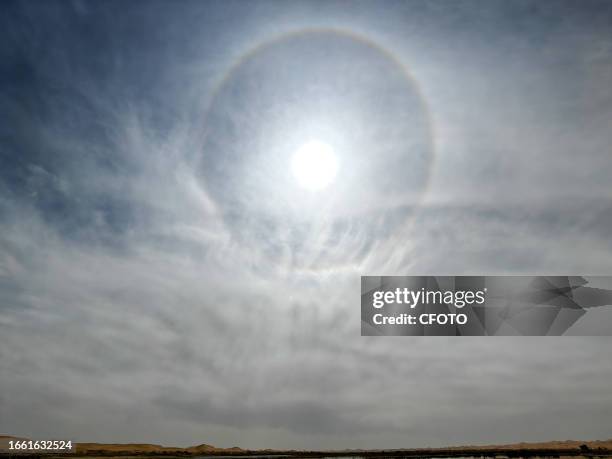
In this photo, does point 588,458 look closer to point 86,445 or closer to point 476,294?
point 476,294

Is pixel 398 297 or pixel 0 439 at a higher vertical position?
pixel 398 297

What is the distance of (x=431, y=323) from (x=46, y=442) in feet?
300

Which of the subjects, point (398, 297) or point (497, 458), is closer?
point (398, 297)

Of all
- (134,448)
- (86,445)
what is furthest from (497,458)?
(86,445)

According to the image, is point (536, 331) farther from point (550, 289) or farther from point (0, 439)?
point (0, 439)

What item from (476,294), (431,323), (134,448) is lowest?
(134,448)

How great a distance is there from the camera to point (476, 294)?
6206cm

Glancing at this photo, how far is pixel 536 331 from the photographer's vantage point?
64062mm

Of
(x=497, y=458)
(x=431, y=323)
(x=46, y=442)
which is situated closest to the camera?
(x=431, y=323)

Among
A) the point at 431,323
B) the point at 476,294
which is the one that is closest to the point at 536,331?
the point at 476,294

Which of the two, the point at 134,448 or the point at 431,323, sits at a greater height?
the point at 431,323

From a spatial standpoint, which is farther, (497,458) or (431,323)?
(497,458)

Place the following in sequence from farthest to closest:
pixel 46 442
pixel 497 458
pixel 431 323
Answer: pixel 497 458 → pixel 46 442 → pixel 431 323

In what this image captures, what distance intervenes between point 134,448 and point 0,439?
161ft
